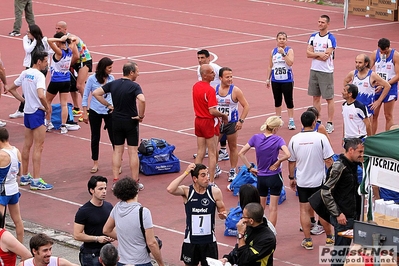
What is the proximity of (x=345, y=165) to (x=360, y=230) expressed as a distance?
2819 millimetres

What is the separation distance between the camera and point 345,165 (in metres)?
11.6

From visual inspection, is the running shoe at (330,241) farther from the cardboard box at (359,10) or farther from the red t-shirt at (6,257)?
the cardboard box at (359,10)

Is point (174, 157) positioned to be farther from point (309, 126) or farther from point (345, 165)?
point (345, 165)

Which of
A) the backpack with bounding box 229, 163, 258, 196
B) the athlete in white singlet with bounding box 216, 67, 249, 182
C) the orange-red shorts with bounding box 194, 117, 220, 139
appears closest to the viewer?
the backpack with bounding box 229, 163, 258, 196

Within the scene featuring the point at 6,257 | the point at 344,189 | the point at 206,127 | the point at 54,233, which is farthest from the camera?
the point at 206,127

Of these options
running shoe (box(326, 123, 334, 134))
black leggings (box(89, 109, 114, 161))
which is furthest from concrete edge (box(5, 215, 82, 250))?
running shoe (box(326, 123, 334, 134))

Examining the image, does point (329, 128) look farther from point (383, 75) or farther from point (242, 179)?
point (242, 179)

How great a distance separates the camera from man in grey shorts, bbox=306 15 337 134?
1923 centimetres

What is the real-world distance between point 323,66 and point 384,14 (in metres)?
15.8

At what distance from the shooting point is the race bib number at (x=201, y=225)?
1091 centimetres

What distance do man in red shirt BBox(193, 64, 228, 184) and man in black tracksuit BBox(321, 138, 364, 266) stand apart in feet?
12.8

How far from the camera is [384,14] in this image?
112 ft

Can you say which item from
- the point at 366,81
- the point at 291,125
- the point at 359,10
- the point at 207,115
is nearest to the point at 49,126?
the point at 291,125

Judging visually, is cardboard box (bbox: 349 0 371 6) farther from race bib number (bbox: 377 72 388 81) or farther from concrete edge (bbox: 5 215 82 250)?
concrete edge (bbox: 5 215 82 250)
